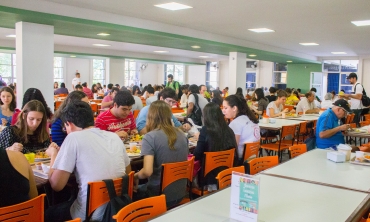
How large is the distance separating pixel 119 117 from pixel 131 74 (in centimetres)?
1801

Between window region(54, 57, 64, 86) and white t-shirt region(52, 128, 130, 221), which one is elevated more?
window region(54, 57, 64, 86)

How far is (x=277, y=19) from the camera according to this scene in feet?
23.4

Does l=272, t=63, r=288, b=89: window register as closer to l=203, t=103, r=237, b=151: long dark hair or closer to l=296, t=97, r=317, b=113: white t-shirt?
l=296, t=97, r=317, b=113: white t-shirt

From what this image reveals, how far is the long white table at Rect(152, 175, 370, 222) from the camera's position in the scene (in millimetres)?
1835

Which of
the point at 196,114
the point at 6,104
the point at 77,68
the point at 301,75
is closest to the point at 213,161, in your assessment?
the point at 6,104

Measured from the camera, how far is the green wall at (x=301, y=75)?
17.6 metres

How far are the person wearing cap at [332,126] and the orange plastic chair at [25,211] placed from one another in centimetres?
353

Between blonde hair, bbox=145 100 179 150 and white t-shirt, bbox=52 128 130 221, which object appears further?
blonde hair, bbox=145 100 179 150

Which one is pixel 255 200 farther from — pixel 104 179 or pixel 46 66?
pixel 46 66

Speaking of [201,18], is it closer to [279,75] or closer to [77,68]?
[77,68]

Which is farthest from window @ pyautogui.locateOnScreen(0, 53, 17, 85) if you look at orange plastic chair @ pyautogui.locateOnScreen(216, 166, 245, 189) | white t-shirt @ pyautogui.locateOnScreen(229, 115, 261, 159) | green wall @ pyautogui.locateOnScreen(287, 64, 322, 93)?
orange plastic chair @ pyautogui.locateOnScreen(216, 166, 245, 189)

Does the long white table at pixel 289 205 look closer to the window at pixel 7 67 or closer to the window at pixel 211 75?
the window at pixel 7 67

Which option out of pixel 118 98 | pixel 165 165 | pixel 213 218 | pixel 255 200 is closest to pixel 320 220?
pixel 255 200

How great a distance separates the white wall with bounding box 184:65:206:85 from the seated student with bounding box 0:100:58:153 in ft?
63.5
